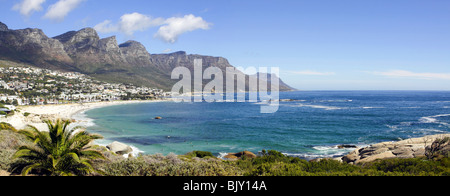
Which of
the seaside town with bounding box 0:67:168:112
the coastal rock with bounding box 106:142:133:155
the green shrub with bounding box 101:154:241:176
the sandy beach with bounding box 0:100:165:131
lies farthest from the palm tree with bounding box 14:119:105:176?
the seaside town with bounding box 0:67:168:112

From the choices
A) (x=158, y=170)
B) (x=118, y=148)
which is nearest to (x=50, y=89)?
(x=118, y=148)

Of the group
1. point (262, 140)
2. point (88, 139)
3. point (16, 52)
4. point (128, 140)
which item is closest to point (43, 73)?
point (16, 52)

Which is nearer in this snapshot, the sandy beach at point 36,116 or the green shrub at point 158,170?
the green shrub at point 158,170

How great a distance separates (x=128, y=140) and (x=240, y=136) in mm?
16765

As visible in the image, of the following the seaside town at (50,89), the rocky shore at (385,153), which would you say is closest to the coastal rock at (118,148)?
the rocky shore at (385,153)

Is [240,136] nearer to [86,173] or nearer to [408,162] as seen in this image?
[408,162]

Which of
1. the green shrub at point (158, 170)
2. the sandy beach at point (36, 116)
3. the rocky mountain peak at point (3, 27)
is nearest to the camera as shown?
the green shrub at point (158, 170)

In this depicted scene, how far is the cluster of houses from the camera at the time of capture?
3856 inches

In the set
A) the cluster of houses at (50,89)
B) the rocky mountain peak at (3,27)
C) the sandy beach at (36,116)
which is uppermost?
the rocky mountain peak at (3,27)

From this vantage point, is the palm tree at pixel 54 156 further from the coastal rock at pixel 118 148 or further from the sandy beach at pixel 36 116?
the sandy beach at pixel 36 116

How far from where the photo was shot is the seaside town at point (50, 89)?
97.9m

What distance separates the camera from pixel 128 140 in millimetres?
37031

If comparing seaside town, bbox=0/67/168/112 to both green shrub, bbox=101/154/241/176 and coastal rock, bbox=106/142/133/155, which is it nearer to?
coastal rock, bbox=106/142/133/155

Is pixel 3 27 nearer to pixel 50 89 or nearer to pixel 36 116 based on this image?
pixel 50 89
